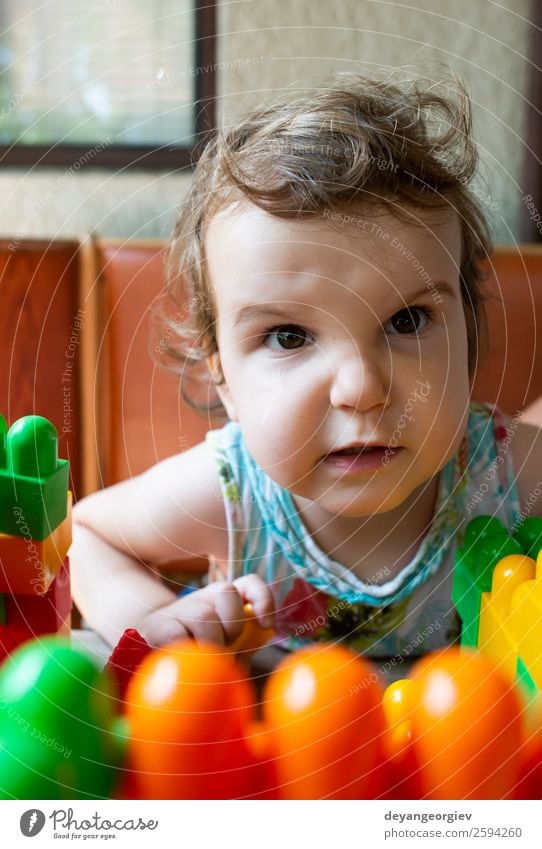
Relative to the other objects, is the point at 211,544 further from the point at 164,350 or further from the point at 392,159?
→ the point at 392,159

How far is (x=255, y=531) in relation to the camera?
Result: 1.84 ft

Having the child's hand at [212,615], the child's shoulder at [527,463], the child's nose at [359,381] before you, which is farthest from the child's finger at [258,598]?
the child's shoulder at [527,463]

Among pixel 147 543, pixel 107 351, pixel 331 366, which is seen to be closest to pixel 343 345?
pixel 331 366

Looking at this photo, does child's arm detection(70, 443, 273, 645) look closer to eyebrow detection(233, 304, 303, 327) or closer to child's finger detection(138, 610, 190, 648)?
child's finger detection(138, 610, 190, 648)

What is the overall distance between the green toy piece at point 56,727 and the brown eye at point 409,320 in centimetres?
21

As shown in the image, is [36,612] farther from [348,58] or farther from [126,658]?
[348,58]

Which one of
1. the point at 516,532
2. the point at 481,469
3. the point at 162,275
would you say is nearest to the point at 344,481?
the point at 516,532

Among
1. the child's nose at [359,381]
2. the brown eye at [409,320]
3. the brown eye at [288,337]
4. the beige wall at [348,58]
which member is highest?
the beige wall at [348,58]

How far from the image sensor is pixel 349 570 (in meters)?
0.54

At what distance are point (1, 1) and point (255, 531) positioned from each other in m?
0.44

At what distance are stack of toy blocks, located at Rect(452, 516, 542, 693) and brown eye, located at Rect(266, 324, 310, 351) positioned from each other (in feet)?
0.37

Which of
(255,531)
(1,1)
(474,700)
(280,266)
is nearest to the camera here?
(474,700)

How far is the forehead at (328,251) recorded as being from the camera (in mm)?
373

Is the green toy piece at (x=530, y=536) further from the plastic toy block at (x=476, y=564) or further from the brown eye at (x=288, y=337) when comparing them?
the brown eye at (x=288, y=337)
